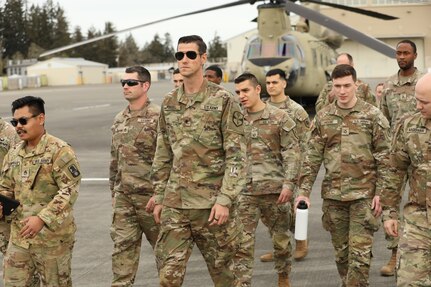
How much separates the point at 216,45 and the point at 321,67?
125 m

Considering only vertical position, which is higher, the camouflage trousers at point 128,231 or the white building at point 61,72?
the white building at point 61,72

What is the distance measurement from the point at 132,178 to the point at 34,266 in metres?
1.38

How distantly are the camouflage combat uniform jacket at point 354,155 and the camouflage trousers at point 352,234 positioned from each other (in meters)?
0.11

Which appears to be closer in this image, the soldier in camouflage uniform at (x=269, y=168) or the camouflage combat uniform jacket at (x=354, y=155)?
the camouflage combat uniform jacket at (x=354, y=155)

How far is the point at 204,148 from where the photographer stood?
15.3 ft

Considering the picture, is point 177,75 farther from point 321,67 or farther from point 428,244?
point 321,67

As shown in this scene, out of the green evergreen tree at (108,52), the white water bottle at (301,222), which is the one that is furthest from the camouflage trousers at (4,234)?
the green evergreen tree at (108,52)

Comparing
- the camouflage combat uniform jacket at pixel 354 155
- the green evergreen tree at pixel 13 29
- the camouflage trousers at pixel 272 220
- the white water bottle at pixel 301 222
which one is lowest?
the camouflage trousers at pixel 272 220

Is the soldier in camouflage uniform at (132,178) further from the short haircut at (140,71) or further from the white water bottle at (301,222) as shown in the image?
the white water bottle at (301,222)

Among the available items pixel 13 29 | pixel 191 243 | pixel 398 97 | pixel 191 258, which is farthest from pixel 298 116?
pixel 13 29

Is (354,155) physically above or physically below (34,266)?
above

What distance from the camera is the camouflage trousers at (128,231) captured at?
564 cm

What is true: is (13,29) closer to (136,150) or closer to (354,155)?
(136,150)

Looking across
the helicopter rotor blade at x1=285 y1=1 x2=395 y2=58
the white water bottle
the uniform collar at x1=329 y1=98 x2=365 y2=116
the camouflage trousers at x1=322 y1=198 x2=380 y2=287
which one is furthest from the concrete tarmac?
the helicopter rotor blade at x1=285 y1=1 x2=395 y2=58
